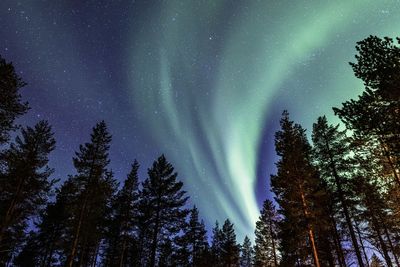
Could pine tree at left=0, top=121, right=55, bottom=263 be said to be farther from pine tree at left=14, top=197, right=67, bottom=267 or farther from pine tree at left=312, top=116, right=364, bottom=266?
pine tree at left=312, top=116, right=364, bottom=266

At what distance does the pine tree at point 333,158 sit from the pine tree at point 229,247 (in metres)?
24.0

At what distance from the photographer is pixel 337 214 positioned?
839 inches

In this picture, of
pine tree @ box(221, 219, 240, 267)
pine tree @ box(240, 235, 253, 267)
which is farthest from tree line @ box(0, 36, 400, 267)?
pine tree @ box(240, 235, 253, 267)

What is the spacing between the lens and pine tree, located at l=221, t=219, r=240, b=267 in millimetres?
39344

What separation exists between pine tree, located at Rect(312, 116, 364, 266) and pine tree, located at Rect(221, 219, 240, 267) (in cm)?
2401

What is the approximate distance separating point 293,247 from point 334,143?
32.5 feet

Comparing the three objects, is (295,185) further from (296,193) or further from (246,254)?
(246,254)

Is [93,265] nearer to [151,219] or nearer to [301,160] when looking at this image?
[151,219]

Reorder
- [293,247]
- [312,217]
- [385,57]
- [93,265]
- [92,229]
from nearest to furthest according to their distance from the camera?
[385,57] → [312,217] → [293,247] → [92,229] → [93,265]

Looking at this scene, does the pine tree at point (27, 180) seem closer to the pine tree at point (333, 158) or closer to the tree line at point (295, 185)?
the tree line at point (295, 185)

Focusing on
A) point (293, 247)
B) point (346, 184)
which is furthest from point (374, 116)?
point (293, 247)

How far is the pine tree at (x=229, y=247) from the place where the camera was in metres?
39.3

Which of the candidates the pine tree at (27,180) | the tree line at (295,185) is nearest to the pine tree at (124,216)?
the tree line at (295,185)

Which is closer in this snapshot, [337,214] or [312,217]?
[312,217]
